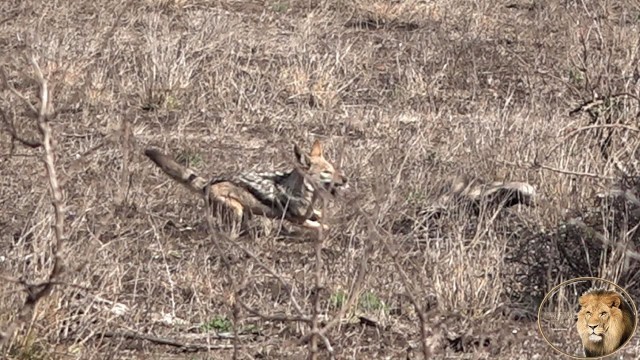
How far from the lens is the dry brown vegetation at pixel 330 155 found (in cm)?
530

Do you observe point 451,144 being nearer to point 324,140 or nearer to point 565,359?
point 324,140

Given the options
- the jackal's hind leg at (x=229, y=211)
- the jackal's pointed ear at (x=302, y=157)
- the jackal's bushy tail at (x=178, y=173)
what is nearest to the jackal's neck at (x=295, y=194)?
the jackal's pointed ear at (x=302, y=157)

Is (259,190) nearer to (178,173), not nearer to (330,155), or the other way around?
(178,173)

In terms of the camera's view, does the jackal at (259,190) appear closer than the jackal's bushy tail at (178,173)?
Yes

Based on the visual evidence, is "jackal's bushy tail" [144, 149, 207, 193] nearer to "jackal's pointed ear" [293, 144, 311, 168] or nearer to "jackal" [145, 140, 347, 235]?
"jackal" [145, 140, 347, 235]

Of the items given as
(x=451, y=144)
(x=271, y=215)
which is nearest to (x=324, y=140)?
(x=451, y=144)

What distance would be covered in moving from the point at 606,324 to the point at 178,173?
139 inches

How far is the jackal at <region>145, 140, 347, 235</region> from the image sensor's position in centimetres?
746

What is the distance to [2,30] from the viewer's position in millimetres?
12148

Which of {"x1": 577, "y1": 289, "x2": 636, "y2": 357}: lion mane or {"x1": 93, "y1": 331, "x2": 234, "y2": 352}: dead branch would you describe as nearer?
{"x1": 577, "y1": 289, "x2": 636, "y2": 357}: lion mane

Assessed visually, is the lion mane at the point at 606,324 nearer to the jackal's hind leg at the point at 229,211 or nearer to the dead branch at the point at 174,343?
the dead branch at the point at 174,343

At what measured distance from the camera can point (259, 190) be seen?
7.62m

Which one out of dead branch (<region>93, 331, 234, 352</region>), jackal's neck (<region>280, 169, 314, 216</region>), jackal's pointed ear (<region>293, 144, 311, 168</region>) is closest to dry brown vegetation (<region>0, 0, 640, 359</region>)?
dead branch (<region>93, 331, 234, 352</region>)

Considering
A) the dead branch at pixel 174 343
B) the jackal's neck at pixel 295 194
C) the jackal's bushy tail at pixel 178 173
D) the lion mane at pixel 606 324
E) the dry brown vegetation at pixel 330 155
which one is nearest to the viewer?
A: the lion mane at pixel 606 324
